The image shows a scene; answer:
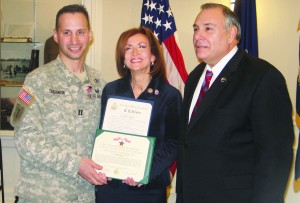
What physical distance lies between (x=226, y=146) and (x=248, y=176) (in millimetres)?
197

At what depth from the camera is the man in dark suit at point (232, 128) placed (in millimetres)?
1651

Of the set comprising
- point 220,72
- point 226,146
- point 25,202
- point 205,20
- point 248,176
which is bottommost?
point 25,202

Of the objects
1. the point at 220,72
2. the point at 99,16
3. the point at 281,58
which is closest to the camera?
the point at 220,72

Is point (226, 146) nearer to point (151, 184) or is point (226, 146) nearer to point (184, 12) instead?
point (151, 184)

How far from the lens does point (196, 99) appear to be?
2.06 m

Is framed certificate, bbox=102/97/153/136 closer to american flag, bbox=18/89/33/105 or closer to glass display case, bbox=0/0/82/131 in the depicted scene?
american flag, bbox=18/89/33/105

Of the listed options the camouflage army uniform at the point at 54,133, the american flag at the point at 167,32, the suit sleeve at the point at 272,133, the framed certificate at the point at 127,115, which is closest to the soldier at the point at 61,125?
the camouflage army uniform at the point at 54,133

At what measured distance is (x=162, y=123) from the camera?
220 cm

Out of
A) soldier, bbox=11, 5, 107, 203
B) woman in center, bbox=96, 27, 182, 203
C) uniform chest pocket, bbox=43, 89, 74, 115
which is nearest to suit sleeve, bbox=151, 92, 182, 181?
woman in center, bbox=96, 27, 182, 203

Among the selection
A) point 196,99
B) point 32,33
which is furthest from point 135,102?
point 32,33

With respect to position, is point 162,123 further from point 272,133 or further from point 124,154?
point 272,133

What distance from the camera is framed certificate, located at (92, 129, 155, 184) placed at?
81.7 inches

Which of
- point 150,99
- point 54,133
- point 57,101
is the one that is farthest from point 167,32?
point 54,133

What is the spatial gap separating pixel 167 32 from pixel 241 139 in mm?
2166
